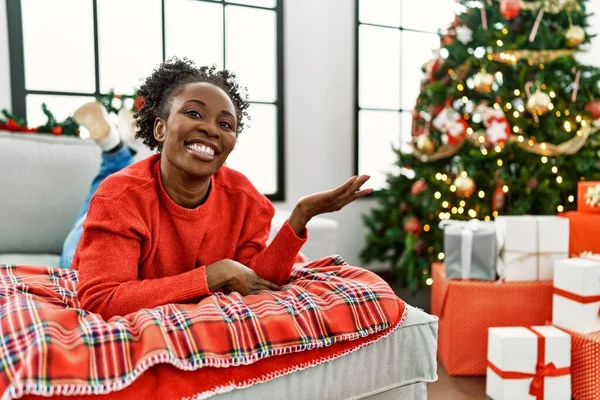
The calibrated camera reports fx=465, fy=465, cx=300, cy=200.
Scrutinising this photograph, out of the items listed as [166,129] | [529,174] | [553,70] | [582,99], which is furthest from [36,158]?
[582,99]

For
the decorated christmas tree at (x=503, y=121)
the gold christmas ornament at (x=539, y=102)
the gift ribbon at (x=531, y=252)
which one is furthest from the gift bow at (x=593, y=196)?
the gold christmas ornament at (x=539, y=102)

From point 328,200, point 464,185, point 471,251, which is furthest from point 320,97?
point 328,200

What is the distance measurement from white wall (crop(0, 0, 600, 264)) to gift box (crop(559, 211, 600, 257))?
1.34 m

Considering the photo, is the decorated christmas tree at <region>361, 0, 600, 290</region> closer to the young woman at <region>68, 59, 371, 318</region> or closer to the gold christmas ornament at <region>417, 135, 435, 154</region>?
the gold christmas ornament at <region>417, 135, 435, 154</region>

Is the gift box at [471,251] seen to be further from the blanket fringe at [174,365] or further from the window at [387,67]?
the window at [387,67]

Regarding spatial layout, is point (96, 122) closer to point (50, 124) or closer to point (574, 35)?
point (50, 124)

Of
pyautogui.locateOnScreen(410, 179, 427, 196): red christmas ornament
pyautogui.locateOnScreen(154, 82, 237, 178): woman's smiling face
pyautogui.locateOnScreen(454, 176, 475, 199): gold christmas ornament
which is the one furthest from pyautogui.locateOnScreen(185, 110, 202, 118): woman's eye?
pyautogui.locateOnScreen(410, 179, 427, 196): red christmas ornament

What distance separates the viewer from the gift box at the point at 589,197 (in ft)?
6.16

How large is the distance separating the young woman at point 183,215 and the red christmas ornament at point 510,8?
1.61m

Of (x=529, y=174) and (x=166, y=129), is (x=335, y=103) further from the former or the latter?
(x=166, y=129)

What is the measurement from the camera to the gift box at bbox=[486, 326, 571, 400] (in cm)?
145

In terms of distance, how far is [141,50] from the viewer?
254 cm

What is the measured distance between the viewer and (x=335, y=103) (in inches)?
114

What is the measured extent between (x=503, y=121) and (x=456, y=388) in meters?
1.21
